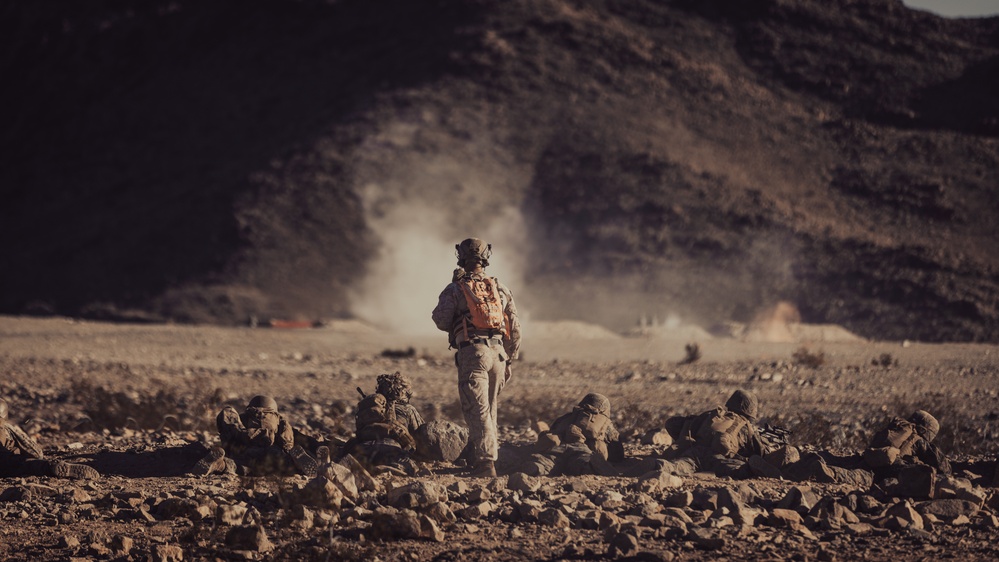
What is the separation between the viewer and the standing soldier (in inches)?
401

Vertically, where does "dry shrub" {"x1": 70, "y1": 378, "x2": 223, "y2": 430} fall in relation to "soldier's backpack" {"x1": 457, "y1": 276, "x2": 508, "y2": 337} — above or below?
below

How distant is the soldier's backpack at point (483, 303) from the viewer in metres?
10.1

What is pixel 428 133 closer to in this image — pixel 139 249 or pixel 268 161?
pixel 268 161

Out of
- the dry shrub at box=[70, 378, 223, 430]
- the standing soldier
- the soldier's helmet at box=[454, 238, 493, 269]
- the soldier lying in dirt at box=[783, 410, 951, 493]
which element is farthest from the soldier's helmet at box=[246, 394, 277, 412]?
the soldier lying in dirt at box=[783, 410, 951, 493]

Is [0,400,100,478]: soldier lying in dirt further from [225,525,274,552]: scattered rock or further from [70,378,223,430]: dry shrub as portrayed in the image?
[70,378,223,430]: dry shrub

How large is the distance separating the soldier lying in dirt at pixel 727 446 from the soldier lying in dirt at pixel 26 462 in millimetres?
4794

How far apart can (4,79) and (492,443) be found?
218 ft

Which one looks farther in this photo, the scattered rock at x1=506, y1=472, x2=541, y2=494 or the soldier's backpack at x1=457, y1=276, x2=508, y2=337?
the soldier's backpack at x1=457, y1=276, x2=508, y2=337

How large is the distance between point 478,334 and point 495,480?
1.23m

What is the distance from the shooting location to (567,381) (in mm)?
23531

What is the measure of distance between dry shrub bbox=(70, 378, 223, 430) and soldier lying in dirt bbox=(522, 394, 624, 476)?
16.3ft

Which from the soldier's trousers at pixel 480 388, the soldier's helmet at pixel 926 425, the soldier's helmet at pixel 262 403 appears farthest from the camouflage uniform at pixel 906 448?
the soldier's helmet at pixel 262 403

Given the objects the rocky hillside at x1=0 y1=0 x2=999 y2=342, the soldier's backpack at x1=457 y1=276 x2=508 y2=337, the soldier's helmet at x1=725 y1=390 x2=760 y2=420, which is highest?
the rocky hillside at x1=0 y1=0 x2=999 y2=342

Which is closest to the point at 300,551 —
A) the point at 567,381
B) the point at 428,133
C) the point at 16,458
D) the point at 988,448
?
the point at 16,458
